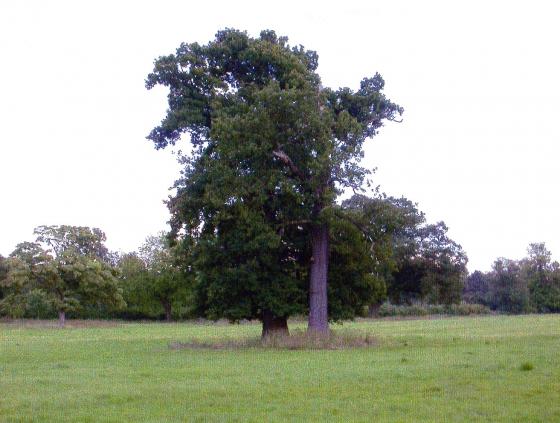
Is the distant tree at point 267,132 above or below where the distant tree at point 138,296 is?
above

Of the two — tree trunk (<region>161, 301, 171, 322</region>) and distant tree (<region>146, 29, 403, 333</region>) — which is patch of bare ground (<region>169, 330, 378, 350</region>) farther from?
tree trunk (<region>161, 301, 171, 322</region>)

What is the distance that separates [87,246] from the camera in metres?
89.0

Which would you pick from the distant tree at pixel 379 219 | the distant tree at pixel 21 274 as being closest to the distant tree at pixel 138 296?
the distant tree at pixel 21 274

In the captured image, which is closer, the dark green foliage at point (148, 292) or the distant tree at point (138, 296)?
the dark green foliage at point (148, 292)

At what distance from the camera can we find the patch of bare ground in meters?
31.8

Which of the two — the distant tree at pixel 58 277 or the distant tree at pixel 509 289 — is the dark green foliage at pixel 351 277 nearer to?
the distant tree at pixel 58 277

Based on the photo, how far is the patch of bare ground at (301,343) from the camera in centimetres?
3179

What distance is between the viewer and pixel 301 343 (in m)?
31.9

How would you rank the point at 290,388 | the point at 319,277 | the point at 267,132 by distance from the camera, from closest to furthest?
1. the point at 290,388
2. the point at 267,132
3. the point at 319,277

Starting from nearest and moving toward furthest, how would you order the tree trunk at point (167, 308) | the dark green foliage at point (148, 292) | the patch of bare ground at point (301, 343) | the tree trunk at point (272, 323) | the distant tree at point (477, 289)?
the patch of bare ground at point (301, 343) → the tree trunk at point (272, 323) → the dark green foliage at point (148, 292) → the tree trunk at point (167, 308) → the distant tree at point (477, 289)

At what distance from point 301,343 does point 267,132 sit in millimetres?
9208

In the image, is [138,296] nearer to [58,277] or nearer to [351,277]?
[58,277]

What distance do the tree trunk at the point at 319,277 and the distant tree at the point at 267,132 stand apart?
5 cm

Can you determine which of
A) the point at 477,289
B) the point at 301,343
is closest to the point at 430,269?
the point at 301,343
